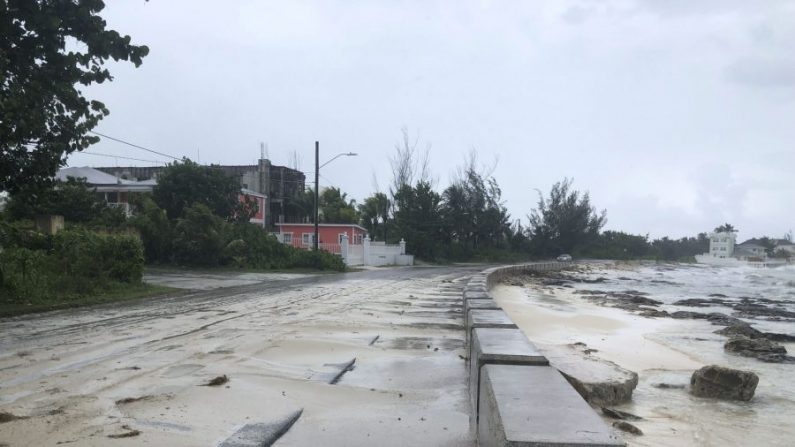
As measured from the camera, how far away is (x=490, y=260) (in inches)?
2482

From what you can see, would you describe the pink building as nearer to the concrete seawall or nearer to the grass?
the grass

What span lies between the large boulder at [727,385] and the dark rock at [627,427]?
1.94 meters

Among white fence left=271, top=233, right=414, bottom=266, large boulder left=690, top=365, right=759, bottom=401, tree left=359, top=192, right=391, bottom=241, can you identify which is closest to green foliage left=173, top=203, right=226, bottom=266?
white fence left=271, top=233, right=414, bottom=266

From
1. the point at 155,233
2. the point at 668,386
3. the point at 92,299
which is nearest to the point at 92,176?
the point at 155,233

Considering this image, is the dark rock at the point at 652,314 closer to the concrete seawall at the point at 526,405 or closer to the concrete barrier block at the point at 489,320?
the concrete barrier block at the point at 489,320

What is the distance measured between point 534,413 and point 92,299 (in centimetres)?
1333

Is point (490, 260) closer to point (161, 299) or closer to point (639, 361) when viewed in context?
point (161, 299)

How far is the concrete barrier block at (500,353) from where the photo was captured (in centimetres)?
441

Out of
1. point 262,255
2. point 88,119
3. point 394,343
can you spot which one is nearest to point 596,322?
point 394,343

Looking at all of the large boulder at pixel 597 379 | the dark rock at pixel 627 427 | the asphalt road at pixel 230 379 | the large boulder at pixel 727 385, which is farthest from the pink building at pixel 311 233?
the dark rock at pixel 627 427

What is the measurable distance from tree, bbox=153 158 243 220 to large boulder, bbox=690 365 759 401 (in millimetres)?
33288

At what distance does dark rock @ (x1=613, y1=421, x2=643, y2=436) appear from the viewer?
15.7ft

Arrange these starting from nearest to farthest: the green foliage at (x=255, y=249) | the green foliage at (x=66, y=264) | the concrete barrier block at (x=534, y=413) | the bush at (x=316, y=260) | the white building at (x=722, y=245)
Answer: the concrete barrier block at (x=534, y=413) < the green foliage at (x=66, y=264) < the green foliage at (x=255, y=249) < the bush at (x=316, y=260) < the white building at (x=722, y=245)

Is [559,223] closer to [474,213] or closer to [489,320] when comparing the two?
[474,213]
